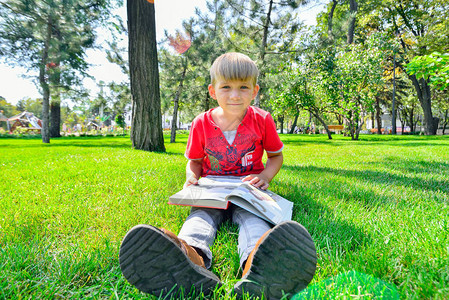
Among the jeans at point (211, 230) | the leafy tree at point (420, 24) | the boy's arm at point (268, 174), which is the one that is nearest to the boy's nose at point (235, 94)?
the boy's arm at point (268, 174)

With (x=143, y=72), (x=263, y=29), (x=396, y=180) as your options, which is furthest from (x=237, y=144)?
(x=263, y=29)

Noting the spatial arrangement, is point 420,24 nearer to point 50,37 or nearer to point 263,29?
point 263,29

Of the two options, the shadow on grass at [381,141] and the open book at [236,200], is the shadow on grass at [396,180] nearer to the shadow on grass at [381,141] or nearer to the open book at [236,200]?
the open book at [236,200]

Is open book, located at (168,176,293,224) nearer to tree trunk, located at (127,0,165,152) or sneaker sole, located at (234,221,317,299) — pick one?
sneaker sole, located at (234,221,317,299)

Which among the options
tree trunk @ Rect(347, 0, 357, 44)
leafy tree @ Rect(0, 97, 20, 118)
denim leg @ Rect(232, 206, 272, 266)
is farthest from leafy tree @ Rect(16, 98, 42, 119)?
denim leg @ Rect(232, 206, 272, 266)

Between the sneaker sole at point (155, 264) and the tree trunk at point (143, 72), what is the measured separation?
5416 mm

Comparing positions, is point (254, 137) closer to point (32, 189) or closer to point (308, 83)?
point (32, 189)

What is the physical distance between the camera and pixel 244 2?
1090 centimetres

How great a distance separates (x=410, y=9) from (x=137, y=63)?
65.2 feet

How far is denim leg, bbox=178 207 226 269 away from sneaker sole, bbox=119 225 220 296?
228mm

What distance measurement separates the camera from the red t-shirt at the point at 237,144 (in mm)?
1754

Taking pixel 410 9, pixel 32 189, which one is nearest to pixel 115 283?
pixel 32 189

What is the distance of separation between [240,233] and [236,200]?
17cm

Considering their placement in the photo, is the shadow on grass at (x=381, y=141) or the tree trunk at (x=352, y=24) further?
the tree trunk at (x=352, y=24)
